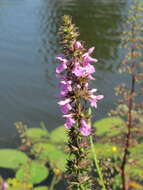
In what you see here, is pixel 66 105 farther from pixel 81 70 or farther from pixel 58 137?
pixel 58 137

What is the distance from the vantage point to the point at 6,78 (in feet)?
40.3

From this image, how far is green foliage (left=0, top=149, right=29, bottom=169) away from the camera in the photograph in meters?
6.94

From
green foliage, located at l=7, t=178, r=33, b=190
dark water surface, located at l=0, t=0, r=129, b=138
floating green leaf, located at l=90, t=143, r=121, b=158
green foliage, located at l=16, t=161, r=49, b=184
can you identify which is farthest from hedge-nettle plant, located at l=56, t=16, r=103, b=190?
dark water surface, located at l=0, t=0, r=129, b=138

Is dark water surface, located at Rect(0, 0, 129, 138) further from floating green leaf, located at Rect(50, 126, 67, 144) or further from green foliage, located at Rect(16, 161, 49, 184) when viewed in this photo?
green foliage, located at Rect(16, 161, 49, 184)

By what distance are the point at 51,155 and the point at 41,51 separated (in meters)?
8.34

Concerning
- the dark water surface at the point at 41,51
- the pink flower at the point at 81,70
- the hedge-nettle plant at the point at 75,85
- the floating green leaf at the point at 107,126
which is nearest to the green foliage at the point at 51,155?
the floating green leaf at the point at 107,126

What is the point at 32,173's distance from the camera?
666 centimetres

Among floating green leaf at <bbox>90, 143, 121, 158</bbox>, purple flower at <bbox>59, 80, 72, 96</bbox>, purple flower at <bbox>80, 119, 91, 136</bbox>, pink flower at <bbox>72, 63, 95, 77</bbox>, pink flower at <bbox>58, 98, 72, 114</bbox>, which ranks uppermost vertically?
pink flower at <bbox>72, 63, 95, 77</bbox>

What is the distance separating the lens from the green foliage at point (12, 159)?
6938mm

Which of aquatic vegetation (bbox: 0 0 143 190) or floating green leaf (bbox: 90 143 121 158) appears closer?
aquatic vegetation (bbox: 0 0 143 190)

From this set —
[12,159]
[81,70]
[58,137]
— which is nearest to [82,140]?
[81,70]

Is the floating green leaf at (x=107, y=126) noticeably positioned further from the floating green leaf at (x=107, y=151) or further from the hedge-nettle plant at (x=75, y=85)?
the hedge-nettle plant at (x=75, y=85)

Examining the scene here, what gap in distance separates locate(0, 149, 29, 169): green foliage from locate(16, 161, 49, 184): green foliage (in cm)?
24

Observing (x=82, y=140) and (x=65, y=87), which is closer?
(x=65, y=87)
